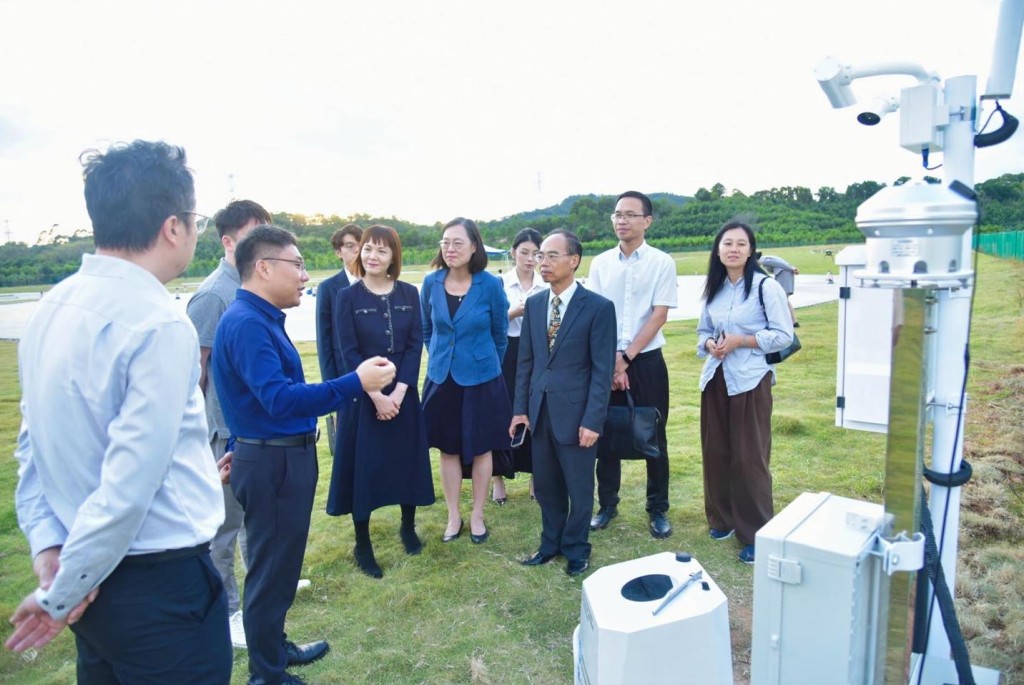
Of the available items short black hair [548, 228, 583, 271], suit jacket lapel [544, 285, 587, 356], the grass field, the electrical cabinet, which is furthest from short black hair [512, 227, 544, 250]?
the electrical cabinet

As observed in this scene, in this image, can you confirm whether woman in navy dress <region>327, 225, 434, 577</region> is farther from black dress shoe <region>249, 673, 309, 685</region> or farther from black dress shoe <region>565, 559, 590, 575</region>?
black dress shoe <region>249, 673, 309, 685</region>

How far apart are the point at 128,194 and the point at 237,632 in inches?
95.9

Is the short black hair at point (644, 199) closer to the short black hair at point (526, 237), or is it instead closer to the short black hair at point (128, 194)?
the short black hair at point (526, 237)

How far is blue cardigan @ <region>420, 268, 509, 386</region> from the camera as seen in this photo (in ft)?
13.3

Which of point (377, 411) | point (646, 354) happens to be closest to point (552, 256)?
point (646, 354)

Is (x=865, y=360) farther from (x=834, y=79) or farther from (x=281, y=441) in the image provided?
(x=281, y=441)

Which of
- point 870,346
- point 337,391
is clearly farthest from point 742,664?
point 337,391

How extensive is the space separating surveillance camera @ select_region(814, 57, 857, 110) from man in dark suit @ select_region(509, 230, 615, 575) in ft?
5.04

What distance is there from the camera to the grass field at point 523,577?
115 inches

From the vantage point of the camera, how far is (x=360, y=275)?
12.7 ft

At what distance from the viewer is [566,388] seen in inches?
141

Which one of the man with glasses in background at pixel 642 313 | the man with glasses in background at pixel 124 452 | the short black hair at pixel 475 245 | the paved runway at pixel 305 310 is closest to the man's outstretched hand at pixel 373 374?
the man with glasses in background at pixel 124 452

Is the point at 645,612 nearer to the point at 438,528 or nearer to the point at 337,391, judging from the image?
the point at 337,391

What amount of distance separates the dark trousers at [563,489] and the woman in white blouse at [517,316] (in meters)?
0.84
